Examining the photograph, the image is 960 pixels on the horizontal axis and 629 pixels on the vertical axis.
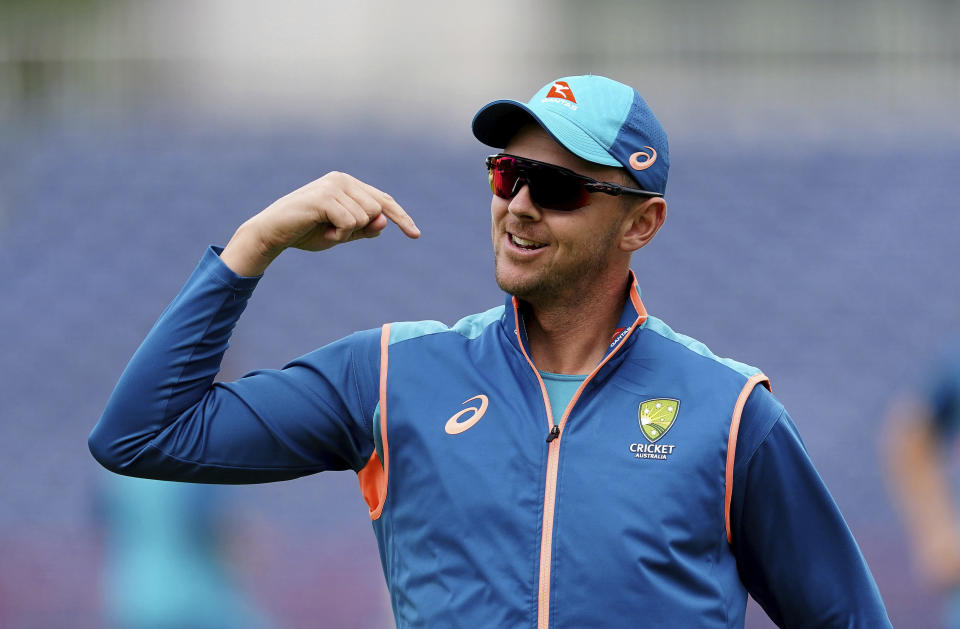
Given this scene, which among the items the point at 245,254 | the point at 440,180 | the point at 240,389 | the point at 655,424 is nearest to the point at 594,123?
the point at 655,424

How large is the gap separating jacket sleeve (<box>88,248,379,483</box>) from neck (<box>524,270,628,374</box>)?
0.29 m

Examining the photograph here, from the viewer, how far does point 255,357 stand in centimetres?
754

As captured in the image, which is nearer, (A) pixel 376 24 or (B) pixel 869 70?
(B) pixel 869 70

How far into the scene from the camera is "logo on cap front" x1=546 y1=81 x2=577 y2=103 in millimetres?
1938

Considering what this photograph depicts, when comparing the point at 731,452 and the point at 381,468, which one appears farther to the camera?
the point at 381,468

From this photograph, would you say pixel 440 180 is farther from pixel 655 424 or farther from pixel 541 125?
pixel 655 424

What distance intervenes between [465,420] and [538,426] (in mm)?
119

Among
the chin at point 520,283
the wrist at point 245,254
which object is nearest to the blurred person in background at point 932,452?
the chin at point 520,283

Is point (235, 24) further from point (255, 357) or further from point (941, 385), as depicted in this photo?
point (941, 385)

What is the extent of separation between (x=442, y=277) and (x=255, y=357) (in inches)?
56.8

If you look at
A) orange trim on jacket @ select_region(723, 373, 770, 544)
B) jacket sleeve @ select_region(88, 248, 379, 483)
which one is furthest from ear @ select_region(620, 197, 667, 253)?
jacket sleeve @ select_region(88, 248, 379, 483)

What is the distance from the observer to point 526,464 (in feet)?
5.80

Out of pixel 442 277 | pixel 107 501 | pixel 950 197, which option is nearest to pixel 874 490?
pixel 950 197

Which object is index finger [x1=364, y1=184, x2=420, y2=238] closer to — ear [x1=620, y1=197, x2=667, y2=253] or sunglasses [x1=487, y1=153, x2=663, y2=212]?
sunglasses [x1=487, y1=153, x2=663, y2=212]
